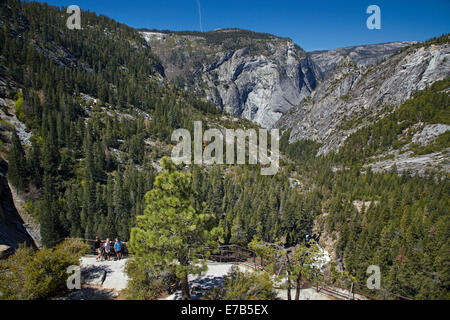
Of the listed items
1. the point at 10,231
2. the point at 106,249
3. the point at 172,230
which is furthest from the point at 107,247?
the point at 10,231

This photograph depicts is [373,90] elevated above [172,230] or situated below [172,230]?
above

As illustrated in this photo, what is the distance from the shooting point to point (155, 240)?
11.0m

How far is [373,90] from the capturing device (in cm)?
15775

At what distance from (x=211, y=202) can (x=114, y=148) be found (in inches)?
2015

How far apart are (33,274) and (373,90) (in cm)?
19462

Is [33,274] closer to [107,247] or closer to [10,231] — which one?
[107,247]

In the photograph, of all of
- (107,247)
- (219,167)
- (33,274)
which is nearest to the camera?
(33,274)

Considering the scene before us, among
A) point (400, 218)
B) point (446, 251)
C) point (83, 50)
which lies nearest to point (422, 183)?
point (400, 218)

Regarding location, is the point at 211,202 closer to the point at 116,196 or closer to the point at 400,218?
the point at 116,196

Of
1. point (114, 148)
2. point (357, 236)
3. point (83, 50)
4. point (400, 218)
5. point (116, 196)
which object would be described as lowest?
point (357, 236)

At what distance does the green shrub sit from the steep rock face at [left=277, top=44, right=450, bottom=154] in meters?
158


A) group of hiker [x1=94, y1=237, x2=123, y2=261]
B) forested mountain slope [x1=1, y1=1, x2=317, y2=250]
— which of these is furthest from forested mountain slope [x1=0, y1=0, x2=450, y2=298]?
group of hiker [x1=94, y1=237, x2=123, y2=261]
